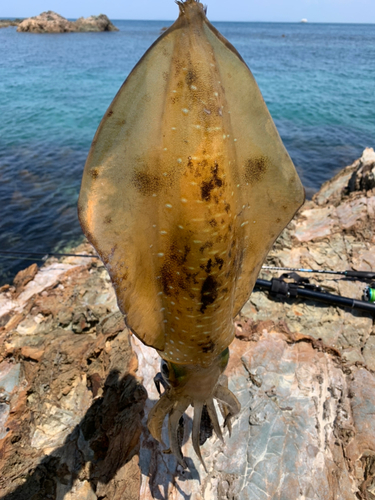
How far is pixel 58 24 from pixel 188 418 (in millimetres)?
77069

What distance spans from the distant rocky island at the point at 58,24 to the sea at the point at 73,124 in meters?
35.8

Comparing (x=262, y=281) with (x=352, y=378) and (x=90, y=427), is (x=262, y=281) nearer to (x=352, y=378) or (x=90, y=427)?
(x=352, y=378)

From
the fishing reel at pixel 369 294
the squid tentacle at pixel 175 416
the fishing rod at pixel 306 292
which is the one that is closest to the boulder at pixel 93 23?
the fishing rod at pixel 306 292

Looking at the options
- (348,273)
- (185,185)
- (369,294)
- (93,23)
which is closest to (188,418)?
(185,185)

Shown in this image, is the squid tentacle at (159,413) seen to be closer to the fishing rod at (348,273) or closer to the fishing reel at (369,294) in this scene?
the fishing rod at (348,273)

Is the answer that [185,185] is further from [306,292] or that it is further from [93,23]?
[93,23]

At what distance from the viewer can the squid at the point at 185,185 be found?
4.01 ft

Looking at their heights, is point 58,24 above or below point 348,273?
above

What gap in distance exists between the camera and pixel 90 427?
3365 millimetres

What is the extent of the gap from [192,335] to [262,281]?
3131mm

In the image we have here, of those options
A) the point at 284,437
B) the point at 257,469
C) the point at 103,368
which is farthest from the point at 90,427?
the point at 284,437

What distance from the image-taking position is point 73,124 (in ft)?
52.3

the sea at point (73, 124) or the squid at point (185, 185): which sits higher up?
the squid at point (185, 185)

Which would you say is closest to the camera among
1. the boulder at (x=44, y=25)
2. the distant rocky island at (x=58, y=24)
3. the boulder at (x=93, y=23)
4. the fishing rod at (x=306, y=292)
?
the fishing rod at (x=306, y=292)
